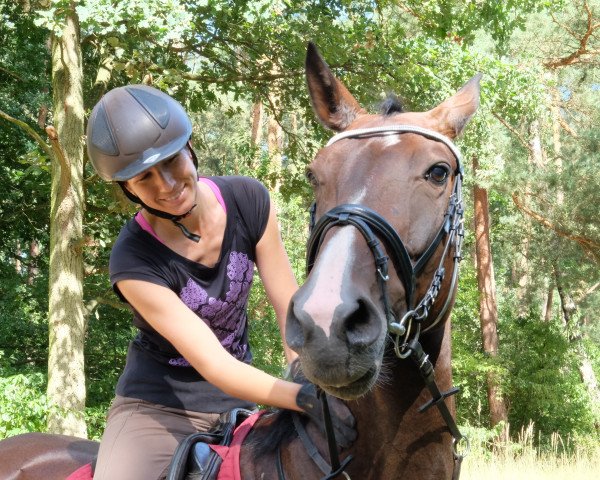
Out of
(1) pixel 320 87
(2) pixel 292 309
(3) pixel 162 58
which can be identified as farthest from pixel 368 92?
(2) pixel 292 309

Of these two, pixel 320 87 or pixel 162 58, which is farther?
pixel 162 58

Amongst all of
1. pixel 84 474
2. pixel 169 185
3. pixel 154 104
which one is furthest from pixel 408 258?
pixel 84 474

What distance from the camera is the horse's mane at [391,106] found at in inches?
113

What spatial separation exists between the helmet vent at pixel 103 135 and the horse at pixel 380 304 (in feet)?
3.04

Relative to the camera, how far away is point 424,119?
9.33 ft

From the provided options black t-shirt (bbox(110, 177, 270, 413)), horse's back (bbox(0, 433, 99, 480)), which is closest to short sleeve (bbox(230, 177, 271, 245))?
black t-shirt (bbox(110, 177, 270, 413))

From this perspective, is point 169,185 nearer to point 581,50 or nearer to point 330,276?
point 330,276

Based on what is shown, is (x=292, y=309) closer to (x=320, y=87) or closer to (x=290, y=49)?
(x=320, y=87)

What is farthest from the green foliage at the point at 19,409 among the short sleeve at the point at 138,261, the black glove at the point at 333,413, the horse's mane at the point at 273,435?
the black glove at the point at 333,413

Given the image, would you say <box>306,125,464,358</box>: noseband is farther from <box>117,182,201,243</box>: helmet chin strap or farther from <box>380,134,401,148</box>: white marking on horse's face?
<box>117,182,201,243</box>: helmet chin strap

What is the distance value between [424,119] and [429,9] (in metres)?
10.4

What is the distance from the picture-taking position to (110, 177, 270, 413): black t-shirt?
3.04 m

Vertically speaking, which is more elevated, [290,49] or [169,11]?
[290,49]

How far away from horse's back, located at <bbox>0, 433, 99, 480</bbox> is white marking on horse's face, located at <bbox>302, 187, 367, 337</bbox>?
2177 mm
